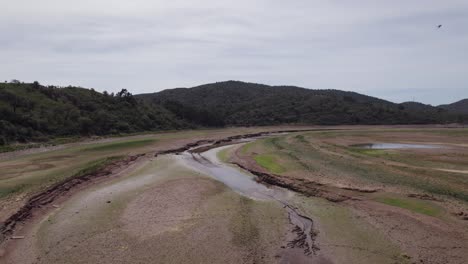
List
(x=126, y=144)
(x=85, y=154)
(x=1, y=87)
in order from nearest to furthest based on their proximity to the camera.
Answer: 1. (x=85, y=154)
2. (x=126, y=144)
3. (x=1, y=87)

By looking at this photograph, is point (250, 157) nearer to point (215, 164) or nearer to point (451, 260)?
point (215, 164)

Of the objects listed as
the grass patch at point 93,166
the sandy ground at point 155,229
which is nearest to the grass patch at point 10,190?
the sandy ground at point 155,229

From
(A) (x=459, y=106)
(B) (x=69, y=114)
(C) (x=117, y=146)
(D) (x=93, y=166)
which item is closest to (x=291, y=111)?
(B) (x=69, y=114)

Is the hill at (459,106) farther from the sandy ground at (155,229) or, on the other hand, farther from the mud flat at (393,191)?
the sandy ground at (155,229)

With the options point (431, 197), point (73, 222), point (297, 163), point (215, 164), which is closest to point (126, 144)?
point (215, 164)

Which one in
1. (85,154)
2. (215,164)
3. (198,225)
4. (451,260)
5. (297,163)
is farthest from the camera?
(85,154)

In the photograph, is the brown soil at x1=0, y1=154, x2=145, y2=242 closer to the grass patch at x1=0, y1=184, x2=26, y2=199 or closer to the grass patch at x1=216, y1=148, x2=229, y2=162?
the grass patch at x1=0, y1=184, x2=26, y2=199
